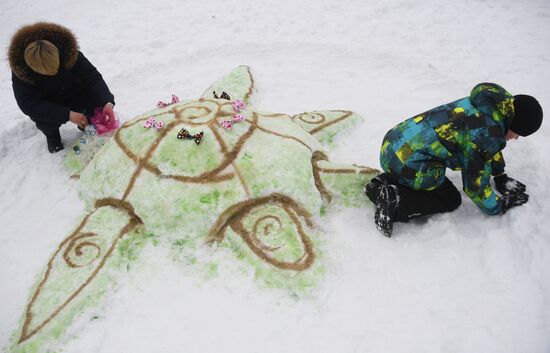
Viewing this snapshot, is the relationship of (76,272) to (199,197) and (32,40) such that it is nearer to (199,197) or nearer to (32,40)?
(199,197)

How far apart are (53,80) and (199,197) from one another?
173 cm

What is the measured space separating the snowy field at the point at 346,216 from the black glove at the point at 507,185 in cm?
9

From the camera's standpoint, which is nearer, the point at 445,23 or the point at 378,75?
the point at 378,75

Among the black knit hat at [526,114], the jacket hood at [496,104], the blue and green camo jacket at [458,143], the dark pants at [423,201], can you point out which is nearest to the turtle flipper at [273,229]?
the dark pants at [423,201]

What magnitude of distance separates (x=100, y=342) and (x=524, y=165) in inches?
129

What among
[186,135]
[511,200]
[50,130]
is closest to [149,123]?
[186,135]

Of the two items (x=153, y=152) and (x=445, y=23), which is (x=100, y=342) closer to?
(x=153, y=152)

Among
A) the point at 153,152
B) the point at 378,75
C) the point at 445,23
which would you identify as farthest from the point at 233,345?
the point at 445,23

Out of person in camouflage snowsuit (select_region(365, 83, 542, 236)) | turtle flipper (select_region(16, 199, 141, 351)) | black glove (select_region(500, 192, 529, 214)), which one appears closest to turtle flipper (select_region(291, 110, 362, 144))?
person in camouflage snowsuit (select_region(365, 83, 542, 236))

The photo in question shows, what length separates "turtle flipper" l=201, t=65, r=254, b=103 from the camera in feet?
12.2

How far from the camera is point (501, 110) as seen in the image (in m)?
2.17

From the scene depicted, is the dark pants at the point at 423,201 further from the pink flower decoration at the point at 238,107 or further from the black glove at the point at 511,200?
the pink flower decoration at the point at 238,107

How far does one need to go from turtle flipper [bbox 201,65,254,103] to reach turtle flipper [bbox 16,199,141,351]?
155 cm

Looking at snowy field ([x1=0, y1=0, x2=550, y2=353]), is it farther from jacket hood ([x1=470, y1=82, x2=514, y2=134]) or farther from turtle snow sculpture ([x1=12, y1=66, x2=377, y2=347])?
jacket hood ([x1=470, y1=82, x2=514, y2=134])
